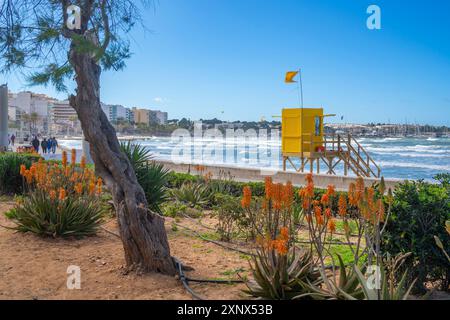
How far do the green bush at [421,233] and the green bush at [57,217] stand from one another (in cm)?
440

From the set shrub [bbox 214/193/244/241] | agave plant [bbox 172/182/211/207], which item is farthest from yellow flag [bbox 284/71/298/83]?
shrub [bbox 214/193/244/241]

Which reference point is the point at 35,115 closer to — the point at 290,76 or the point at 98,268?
the point at 290,76

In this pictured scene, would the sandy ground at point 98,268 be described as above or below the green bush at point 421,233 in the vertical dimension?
below

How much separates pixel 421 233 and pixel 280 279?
1.39 meters

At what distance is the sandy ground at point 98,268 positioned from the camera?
14.2 ft

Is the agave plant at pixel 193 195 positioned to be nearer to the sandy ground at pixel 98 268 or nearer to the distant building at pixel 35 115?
the sandy ground at pixel 98 268

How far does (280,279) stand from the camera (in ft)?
12.9

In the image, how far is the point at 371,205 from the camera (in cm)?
324

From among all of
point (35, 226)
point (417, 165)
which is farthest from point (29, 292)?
point (417, 165)

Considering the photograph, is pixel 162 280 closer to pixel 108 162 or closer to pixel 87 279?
pixel 87 279

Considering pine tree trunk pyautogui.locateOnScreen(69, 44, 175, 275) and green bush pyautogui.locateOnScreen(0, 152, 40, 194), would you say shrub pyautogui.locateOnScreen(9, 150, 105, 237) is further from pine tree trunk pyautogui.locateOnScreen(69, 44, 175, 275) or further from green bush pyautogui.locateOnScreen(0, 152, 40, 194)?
green bush pyautogui.locateOnScreen(0, 152, 40, 194)

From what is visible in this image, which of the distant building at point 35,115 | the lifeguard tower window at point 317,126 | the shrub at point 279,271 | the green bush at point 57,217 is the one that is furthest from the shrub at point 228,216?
the distant building at point 35,115

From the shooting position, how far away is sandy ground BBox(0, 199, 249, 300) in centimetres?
432

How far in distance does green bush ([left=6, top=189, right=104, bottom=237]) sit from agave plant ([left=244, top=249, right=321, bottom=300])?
3.59m
